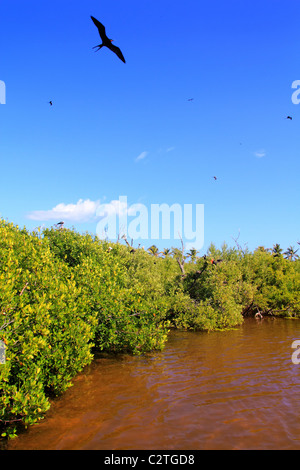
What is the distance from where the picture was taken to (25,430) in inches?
318

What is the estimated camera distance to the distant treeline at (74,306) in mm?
7883

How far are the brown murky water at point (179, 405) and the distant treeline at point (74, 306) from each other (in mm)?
717

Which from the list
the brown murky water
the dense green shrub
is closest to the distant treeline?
the dense green shrub

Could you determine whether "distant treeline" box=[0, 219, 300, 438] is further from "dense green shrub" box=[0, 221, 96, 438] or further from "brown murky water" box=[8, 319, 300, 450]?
"brown murky water" box=[8, 319, 300, 450]

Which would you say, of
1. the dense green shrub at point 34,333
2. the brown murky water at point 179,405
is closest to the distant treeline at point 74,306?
the dense green shrub at point 34,333

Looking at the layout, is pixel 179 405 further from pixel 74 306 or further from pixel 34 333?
pixel 34 333

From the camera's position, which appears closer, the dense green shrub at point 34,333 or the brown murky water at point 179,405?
the dense green shrub at point 34,333

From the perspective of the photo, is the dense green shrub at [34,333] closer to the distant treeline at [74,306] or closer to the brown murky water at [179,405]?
the distant treeline at [74,306]

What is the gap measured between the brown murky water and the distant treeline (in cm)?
72

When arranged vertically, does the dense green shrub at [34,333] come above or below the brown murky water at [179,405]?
above

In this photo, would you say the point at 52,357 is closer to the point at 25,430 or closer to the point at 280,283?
the point at 25,430

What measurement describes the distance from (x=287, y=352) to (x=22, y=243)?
14067 millimetres

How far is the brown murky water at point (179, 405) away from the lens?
25.2 feet

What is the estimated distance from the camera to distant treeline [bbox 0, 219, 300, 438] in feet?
25.9
